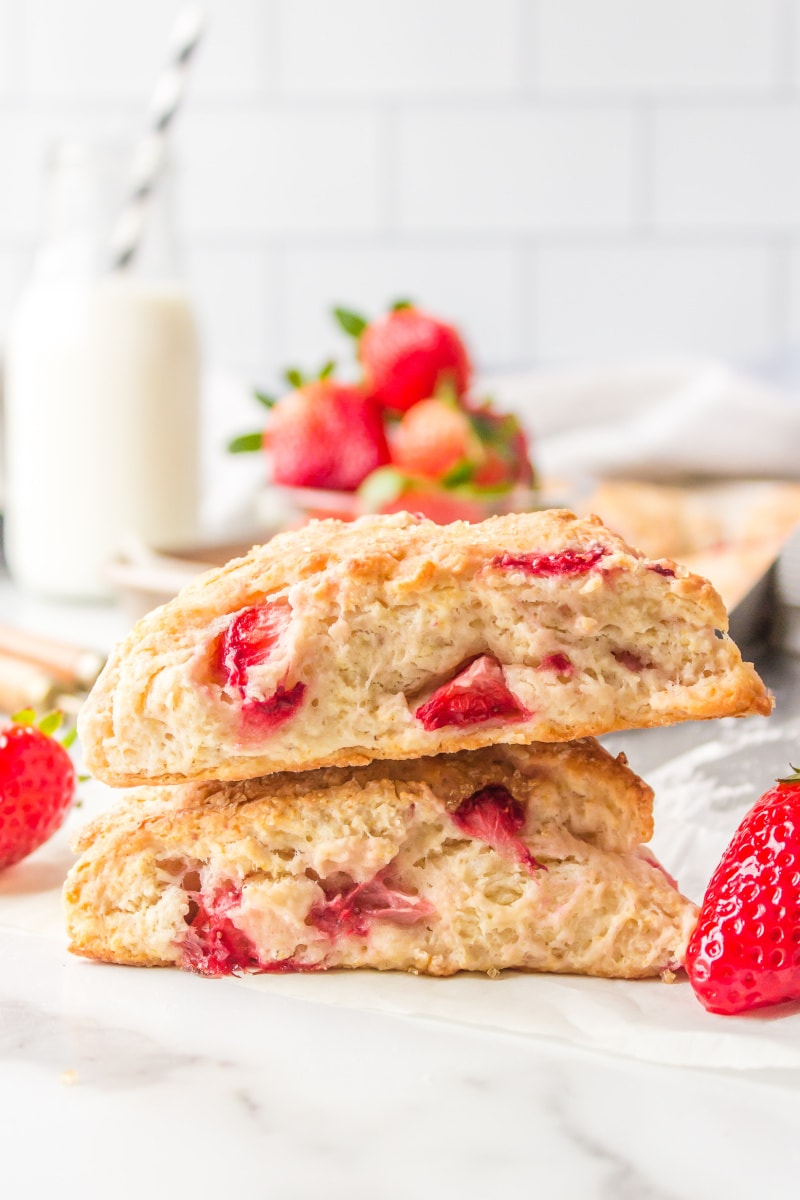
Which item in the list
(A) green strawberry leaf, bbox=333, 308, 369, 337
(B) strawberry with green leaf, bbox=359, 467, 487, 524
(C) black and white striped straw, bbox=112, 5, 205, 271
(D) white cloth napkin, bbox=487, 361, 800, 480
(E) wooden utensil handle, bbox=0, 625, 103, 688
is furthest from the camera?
(D) white cloth napkin, bbox=487, 361, 800, 480

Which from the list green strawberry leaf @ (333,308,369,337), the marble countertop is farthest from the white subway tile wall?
the marble countertop

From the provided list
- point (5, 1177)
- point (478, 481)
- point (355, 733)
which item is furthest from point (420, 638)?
point (478, 481)

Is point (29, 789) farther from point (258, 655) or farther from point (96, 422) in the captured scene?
point (96, 422)

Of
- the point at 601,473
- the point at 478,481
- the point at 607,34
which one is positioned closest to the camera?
the point at 478,481

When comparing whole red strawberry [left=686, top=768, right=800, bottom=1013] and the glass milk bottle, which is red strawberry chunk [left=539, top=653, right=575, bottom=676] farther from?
the glass milk bottle

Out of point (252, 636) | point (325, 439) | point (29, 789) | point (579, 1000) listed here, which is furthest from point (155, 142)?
point (579, 1000)

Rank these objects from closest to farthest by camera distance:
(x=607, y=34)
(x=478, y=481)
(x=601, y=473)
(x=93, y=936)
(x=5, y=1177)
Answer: (x=5, y=1177), (x=93, y=936), (x=478, y=481), (x=601, y=473), (x=607, y=34)

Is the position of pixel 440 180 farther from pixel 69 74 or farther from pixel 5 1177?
pixel 5 1177

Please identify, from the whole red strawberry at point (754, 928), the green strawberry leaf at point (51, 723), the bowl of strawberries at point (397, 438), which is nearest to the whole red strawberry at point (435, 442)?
the bowl of strawberries at point (397, 438)
